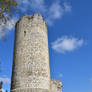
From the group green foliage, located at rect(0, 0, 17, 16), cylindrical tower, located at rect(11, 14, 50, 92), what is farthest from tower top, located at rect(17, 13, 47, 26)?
green foliage, located at rect(0, 0, 17, 16)

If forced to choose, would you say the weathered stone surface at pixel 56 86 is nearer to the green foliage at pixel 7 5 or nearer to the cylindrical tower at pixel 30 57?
the cylindrical tower at pixel 30 57

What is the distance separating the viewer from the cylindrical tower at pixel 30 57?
9758 millimetres

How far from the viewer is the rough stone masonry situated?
384 inches

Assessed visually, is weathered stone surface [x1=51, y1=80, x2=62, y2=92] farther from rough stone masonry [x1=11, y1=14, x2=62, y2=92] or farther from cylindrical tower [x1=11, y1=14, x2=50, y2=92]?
cylindrical tower [x1=11, y1=14, x2=50, y2=92]

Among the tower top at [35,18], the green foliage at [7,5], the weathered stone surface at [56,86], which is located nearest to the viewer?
the green foliage at [7,5]

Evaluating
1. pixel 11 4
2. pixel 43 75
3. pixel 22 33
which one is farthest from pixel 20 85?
pixel 11 4

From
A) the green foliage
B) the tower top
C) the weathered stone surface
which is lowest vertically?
the weathered stone surface

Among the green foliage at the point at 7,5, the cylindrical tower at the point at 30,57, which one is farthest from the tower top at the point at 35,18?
the green foliage at the point at 7,5

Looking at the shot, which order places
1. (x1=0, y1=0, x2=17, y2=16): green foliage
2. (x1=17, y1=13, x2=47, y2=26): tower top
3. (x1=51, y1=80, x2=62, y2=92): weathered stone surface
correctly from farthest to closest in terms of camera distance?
(x1=51, y1=80, x2=62, y2=92): weathered stone surface → (x1=17, y1=13, x2=47, y2=26): tower top → (x1=0, y1=0, x2=17, y2=16): green foliage

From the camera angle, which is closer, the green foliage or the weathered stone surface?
the green foliage

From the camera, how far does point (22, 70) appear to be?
1012 cm

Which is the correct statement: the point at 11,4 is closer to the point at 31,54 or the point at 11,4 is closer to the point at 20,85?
the point at 31,54

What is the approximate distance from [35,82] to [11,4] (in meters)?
5.21

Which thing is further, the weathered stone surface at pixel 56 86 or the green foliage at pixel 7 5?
the weathered stone surface at pixel 56 86
